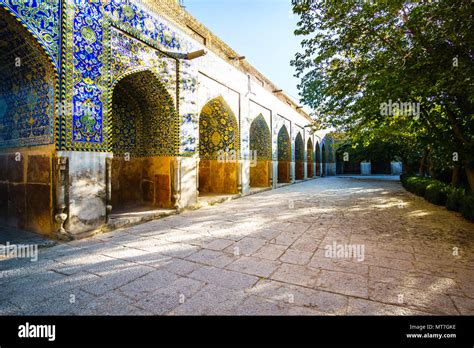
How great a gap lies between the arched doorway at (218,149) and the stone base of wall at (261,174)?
10.9 feet

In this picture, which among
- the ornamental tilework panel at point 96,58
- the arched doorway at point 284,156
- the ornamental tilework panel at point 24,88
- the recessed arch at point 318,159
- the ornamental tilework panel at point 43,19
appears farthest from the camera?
the recessed arch at point 318,159

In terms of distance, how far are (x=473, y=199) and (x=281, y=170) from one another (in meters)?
10.8

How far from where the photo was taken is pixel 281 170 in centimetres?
1591

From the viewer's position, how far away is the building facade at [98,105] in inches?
162

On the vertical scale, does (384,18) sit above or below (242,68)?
below

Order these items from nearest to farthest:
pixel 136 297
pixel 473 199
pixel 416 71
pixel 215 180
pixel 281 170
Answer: pixel 136 297, pixel 416 71, pixel 473 199, pixel 215 180, pixel 281 170

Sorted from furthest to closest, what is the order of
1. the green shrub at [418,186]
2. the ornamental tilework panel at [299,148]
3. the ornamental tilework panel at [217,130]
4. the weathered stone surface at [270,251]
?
the ornamental tilework panel at [299,148] < the green shrub at [418,186] < the ornamental tilework panel at [217,130] < the weathered stone surface at [270,251]

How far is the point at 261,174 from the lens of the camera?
1284cm

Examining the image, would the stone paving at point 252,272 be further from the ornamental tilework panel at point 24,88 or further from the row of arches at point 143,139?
the ornamental tilework panel at point 24,88

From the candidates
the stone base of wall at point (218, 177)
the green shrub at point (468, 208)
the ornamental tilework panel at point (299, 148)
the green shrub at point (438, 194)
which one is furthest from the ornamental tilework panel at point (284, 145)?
the green shrub at point (468, 208)

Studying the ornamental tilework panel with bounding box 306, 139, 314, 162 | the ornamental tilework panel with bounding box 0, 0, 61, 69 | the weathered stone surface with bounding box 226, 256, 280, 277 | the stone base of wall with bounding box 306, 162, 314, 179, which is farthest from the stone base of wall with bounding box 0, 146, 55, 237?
the stone base of wall with bounding box 306, 162, 314, 179

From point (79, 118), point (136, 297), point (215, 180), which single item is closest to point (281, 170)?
point (215, 180)
